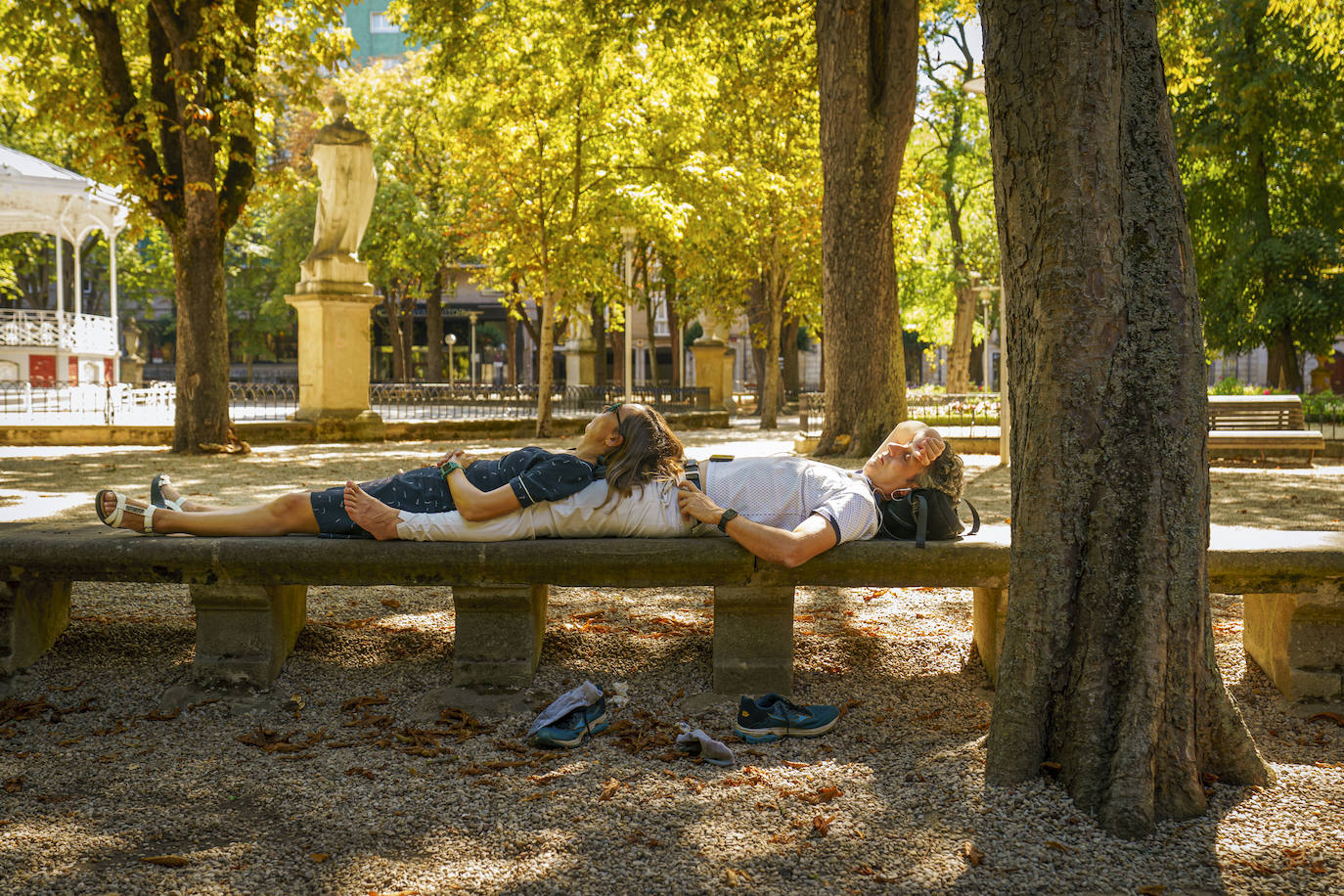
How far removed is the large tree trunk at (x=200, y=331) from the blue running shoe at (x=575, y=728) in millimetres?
11327

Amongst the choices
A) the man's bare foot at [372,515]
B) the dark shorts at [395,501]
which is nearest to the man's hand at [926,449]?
the dark shorts at [395,501]

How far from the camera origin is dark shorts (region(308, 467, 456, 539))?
159 inches

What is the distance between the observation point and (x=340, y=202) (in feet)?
56.6

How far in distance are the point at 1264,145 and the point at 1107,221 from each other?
2510 centimetres

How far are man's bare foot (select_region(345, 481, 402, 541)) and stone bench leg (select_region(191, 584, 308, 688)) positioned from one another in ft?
1.64

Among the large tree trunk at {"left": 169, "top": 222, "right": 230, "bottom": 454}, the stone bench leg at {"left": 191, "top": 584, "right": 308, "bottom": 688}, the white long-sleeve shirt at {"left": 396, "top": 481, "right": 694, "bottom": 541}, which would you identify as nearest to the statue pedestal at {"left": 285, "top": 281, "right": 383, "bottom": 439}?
the large tree trunk at {"left": 169, "top": 222, "right": 230, "bottom": 454}

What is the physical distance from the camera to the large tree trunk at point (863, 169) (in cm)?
1113

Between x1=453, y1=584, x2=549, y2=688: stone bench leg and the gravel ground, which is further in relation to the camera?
x1=453, y1=584, x2=549, y2=688: stone bench leg

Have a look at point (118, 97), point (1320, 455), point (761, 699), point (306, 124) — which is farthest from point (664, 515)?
point (306, 124)

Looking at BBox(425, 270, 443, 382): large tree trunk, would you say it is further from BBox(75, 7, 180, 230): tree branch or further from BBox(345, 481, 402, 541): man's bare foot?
BBox(345, 481, 402, 541): man's bare foot

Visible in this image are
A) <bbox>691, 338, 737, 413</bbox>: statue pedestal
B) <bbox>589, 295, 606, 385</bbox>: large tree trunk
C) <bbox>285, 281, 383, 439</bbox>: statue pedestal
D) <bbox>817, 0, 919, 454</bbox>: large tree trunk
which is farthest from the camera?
<bbox>589, 295, 606, 385</bbox>: large tree trunk

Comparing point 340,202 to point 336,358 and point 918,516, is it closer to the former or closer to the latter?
point 336,358

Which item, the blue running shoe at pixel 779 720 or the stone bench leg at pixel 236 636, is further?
the stone bench leg at pixel 236 636

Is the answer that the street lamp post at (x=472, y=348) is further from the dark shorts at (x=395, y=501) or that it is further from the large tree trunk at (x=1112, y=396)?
the large tree trunk at (x=1112, y=396)
